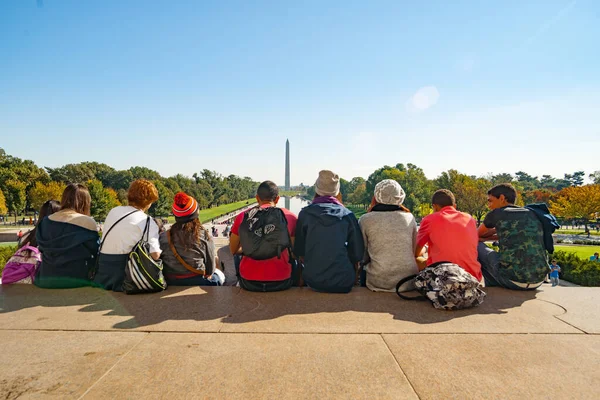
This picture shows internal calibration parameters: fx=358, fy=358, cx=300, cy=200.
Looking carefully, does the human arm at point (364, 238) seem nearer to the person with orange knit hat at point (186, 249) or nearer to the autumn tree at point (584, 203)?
the person with orange knit hat at point (186, 249)

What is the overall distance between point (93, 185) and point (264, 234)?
176 ft

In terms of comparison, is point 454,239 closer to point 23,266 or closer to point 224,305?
point 224,305

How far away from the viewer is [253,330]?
3.19 meters

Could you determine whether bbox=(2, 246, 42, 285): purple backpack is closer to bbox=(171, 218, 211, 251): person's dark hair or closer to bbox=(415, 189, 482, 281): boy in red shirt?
bbox=(171, 218, 211, 251): person's dark hair

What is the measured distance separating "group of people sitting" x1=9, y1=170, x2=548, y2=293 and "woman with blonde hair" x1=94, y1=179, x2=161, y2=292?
1 cm

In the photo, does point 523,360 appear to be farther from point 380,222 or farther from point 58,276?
point 58,276

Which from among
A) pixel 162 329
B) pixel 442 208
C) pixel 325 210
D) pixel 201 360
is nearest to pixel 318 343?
pixel 201 360

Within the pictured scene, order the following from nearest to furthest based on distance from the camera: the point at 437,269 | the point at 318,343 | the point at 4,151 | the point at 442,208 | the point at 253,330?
the point at 318,343 < the point at 253,330 < the point at 437,269 < the point at 442,208 < the point at 4,151

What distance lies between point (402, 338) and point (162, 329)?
211 cm

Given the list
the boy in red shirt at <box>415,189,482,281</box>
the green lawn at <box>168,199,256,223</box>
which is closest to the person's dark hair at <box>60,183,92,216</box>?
the boy in red shirt at <box>415,189,482,281</box>

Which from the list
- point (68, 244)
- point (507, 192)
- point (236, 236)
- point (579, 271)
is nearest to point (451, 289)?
point (507, 192)

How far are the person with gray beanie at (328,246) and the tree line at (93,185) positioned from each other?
38.6 m

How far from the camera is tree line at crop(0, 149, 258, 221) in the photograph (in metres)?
50.8

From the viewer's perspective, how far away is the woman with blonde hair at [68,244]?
4.40m
